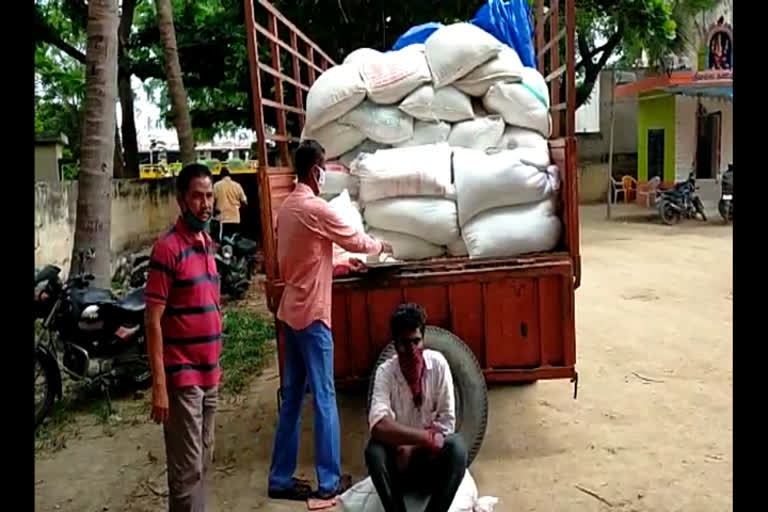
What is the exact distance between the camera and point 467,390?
3738mm

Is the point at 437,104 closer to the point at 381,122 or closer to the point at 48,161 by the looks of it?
the point at 381,122

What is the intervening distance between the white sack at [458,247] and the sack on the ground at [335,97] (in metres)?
1.02

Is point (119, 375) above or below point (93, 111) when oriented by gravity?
below

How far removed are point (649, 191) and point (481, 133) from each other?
15.5 m

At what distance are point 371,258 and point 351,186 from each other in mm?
548

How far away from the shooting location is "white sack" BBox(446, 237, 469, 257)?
4.31 metres

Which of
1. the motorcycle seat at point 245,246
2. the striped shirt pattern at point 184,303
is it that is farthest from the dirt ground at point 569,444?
the motorcycle seat at point 245,246

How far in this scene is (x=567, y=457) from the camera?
13.1ft

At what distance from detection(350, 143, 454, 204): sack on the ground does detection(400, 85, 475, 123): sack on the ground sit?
0.26 m

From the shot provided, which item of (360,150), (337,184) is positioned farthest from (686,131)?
(337,184)

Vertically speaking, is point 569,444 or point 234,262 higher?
point 234,262
